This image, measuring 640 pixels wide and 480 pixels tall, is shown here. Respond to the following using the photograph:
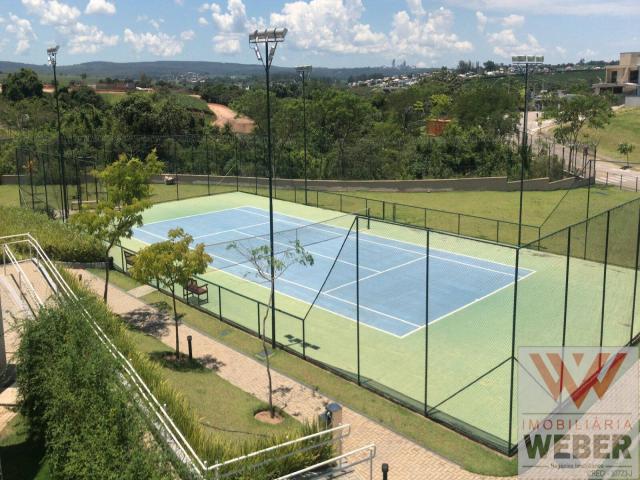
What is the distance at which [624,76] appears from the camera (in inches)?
6102

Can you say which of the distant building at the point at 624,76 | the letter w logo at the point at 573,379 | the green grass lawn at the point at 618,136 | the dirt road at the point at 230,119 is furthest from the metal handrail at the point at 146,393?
the distant building at the point at 624,76

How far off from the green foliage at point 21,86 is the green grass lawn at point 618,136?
83.9m

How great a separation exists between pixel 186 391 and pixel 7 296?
7.95 meters

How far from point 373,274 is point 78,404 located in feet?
55.3

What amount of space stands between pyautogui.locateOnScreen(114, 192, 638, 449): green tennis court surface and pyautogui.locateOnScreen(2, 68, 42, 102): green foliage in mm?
79716

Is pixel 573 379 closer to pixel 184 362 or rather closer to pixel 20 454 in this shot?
A: pixel 184 362

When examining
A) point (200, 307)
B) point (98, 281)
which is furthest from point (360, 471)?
point (98, 281)

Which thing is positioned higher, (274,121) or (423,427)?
(274,121)

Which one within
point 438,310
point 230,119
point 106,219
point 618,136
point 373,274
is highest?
point 230,119

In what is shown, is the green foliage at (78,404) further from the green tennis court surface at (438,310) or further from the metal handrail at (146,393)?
the green tennis court surface at (438,310)

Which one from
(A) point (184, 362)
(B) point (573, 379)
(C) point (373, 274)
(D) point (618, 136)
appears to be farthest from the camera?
(D) point (618, 136)

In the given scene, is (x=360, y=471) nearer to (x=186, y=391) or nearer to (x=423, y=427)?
(x=423, y=427)

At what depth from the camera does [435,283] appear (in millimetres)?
26344

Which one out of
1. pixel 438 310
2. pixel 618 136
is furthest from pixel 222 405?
pixel 618 136
